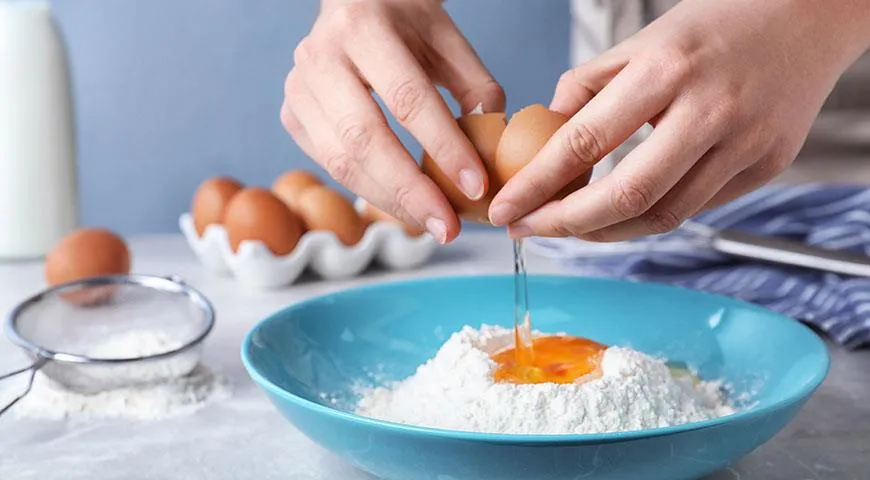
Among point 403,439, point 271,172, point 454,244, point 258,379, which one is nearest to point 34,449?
point 258,379

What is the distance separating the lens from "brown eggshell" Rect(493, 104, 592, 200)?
75 cm

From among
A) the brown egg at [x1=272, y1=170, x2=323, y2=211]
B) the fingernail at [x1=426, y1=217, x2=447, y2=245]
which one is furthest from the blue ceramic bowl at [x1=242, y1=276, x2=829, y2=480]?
the brown egg at [x1=272, y1=170, x2=323, y2=211]

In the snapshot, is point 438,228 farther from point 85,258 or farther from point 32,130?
point 32,130

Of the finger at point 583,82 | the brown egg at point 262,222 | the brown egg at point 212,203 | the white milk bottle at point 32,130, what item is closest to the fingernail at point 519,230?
the finger at point 583,82

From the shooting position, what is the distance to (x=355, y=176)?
817 mm

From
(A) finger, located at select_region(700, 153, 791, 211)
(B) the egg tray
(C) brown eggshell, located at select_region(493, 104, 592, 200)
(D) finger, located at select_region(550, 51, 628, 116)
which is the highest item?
(D) finger, located at select_region(550, 51, 628, 116)

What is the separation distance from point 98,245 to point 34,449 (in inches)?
17.9

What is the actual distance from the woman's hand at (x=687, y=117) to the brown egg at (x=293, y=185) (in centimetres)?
67

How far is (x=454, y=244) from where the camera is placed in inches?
60.6

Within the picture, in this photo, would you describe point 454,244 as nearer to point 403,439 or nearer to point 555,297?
point 555,297

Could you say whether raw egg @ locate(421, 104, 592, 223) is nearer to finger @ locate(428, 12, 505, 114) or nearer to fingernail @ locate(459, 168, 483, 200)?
fingernail @ locate(459, 168, 483, 200)

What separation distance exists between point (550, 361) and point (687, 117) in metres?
0.22

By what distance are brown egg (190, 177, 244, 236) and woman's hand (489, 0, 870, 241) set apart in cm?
68

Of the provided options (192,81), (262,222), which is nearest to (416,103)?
(262,222)
